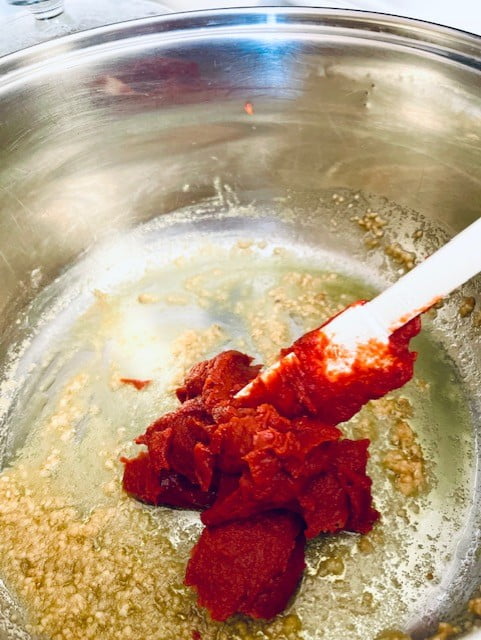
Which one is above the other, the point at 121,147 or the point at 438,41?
the point at 121,147

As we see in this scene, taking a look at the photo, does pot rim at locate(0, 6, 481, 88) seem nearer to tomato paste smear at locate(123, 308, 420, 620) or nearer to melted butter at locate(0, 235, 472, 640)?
melted butter at locate(0, 235, 472, 640)

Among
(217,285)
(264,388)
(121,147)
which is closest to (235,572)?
(264,388)

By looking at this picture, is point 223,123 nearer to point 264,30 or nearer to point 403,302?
point 264,30

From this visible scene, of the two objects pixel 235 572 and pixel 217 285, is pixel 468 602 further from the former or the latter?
pixel 217 285

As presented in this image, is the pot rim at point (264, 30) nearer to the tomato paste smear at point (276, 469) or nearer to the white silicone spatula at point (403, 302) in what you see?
the white silicone spatula at point (403, 302)

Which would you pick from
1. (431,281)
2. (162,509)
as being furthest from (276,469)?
(431,281)
